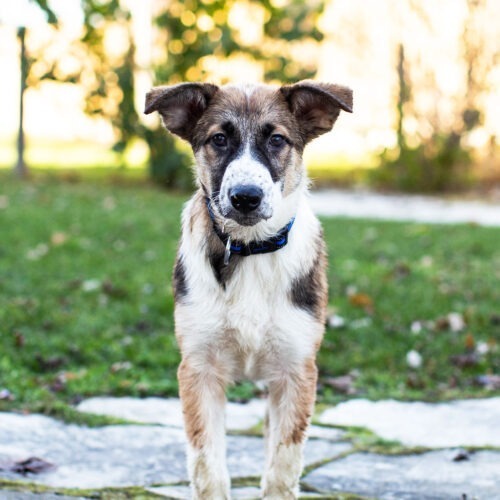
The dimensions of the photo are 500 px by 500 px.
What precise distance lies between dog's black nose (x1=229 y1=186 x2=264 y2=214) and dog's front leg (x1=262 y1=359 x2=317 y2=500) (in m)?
0.74

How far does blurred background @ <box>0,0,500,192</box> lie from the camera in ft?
49.2

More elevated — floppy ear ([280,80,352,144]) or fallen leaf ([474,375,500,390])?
floppy ear ([280,80,352,144])

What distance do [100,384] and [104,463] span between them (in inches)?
47.8

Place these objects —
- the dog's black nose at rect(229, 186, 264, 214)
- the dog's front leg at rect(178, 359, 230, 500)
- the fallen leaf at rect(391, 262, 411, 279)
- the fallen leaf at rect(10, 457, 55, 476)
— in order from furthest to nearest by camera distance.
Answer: the fallen leaf at rect(391, 262, 411, 279) < the fallen leaf at rect(10, 457, 55, 476) < the dog's front leg at rect(178, 359, 230, 500) < the dog's black nose at rect(229, 186, 264, 214)

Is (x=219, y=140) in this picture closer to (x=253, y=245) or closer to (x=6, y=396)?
(x=253, y=245)

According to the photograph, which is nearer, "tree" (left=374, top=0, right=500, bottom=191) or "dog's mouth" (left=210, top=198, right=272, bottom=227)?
"dog's mouth" (left=210, top=198, right=272, bottom=227)

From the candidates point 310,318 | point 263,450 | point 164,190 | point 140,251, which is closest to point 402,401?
point 263,450

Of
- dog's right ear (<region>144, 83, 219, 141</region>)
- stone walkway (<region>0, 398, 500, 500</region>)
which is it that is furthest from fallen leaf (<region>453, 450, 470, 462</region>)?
dog's right ear (<region>144, 83, 219, 141</region>)

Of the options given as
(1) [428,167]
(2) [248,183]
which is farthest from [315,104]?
(1) [428,167]

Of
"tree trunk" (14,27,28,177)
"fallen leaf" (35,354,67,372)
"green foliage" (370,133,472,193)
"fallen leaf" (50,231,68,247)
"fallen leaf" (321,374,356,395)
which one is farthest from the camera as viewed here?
"green foliage" (370,133,472,193)

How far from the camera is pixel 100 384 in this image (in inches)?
209

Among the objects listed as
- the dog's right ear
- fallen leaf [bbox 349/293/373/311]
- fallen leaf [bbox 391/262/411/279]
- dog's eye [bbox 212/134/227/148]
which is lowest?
fallen leaf [bbox 349/293/373/311]

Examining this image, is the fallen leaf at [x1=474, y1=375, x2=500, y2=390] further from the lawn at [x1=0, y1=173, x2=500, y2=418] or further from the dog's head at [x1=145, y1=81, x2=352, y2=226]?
the dog's head at [x1=145, y1=81, x2=352, y2=226]

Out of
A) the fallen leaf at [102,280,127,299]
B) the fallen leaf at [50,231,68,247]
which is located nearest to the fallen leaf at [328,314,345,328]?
the fallen leaf at [102,280,127,299]
